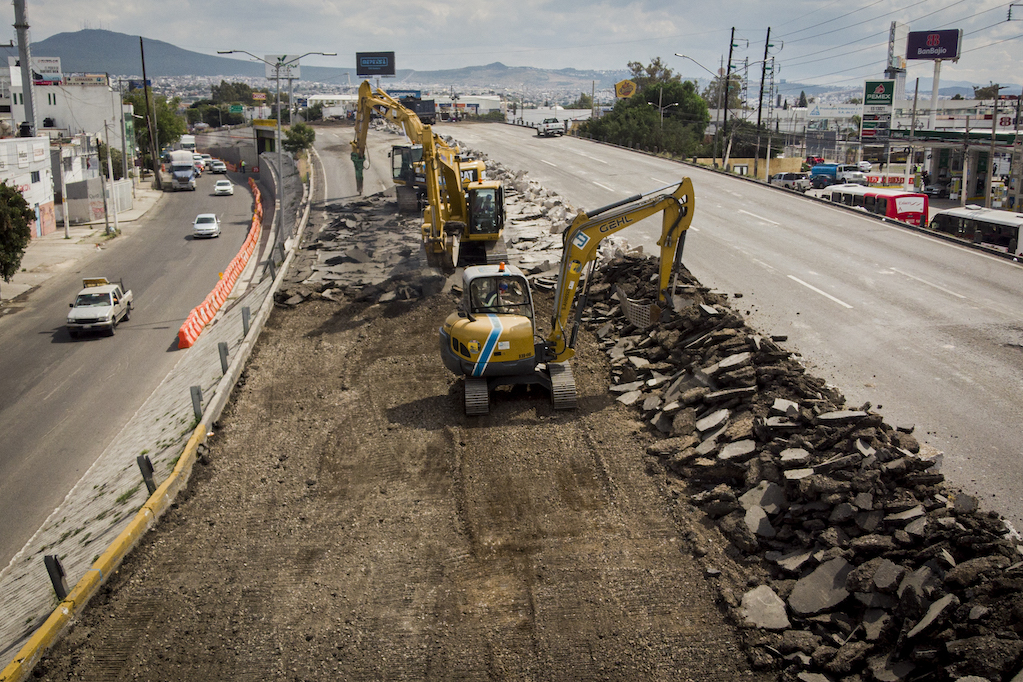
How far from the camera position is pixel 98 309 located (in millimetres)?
29969

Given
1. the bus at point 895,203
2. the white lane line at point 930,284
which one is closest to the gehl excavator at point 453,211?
the white lane line at point 930,284

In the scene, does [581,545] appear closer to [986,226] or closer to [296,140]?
[986,226]

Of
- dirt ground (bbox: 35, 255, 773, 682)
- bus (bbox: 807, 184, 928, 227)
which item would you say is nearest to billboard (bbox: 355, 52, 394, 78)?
bus (bbox: 807, 184, 928, 227)

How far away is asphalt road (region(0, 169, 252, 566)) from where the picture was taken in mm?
18859

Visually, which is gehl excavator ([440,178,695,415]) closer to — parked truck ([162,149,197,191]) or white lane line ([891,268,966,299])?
white lane line ([891,268,966,299])

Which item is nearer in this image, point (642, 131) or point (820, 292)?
point (820, 292)

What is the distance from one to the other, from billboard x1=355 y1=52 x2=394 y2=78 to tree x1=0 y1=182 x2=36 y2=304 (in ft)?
355

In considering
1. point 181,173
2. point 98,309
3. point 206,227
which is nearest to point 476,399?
point 98,309

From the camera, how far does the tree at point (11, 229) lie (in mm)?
31891

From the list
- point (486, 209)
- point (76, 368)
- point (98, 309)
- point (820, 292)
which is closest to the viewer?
point (820, 292)

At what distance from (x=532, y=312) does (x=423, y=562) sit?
6547 mm

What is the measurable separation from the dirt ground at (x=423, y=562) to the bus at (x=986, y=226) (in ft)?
71.8

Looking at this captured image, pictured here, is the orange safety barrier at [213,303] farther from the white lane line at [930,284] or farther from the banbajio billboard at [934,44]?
the banbajio billboard at [934,44]

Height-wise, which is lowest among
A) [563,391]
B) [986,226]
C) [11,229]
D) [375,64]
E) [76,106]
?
[563,391]
